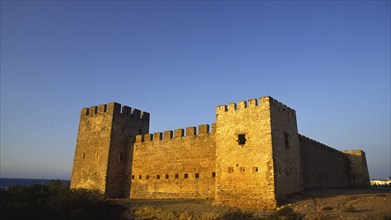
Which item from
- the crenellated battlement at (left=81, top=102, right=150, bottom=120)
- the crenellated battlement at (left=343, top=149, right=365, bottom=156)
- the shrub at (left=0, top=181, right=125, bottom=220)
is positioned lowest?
the shrub at (left=0, top=181, right=125, bottom=220)

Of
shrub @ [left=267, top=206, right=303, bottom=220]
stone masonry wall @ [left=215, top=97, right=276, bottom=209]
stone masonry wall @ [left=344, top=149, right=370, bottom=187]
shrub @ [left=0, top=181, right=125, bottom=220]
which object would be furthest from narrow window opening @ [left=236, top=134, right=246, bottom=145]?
stone masonry wall @ [left=344, top=149, right=370, bottom=187]

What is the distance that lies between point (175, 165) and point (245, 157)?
19.6 ft

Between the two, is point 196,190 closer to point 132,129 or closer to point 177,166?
point 177,166

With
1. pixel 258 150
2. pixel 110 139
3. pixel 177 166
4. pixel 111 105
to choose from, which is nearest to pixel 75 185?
pixel 110 139

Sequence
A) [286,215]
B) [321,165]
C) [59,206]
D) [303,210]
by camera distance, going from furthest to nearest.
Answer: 1. [321,165]
2. [59,206]
3. [303,210]
4. [286,215]

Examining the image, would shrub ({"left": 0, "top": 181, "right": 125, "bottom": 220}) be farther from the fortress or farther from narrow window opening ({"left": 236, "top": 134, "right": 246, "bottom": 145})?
narrow window opening ({"left": 236, "top": 134, "right": 246, "bottom": 145})

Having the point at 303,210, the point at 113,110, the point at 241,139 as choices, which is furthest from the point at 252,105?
the point at 113,110

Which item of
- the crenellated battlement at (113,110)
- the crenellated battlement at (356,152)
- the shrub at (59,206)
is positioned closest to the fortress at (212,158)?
the crenellated battlement at (113,110)

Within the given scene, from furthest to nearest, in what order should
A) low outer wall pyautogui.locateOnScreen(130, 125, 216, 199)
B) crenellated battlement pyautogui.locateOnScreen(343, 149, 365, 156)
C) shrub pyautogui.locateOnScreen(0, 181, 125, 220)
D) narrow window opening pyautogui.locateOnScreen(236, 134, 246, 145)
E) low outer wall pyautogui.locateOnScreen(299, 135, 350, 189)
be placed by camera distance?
1. crenellated battlement pyautogui.locateOnScreen(343, 149, 365, 156)
2. low outer wall pyautogui.locateOnScreen(299, 135, 350, 189)
3. low outer wall pyautogui.locateOnScreen(130, 125, 216, 199)
4. narrow window opening pyautogui.locateOnScreen(236, 134, 246, 145)
5. shrub pyautogui.locateOnScreen(0, 181, 125, 220)

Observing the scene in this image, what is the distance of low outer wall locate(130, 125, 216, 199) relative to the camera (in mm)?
16703

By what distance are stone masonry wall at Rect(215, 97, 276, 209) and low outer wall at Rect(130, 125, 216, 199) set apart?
194 centimetres

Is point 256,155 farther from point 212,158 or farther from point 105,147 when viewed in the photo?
point 105,147

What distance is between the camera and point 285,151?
46.8 ft

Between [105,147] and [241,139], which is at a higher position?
[105,147]
